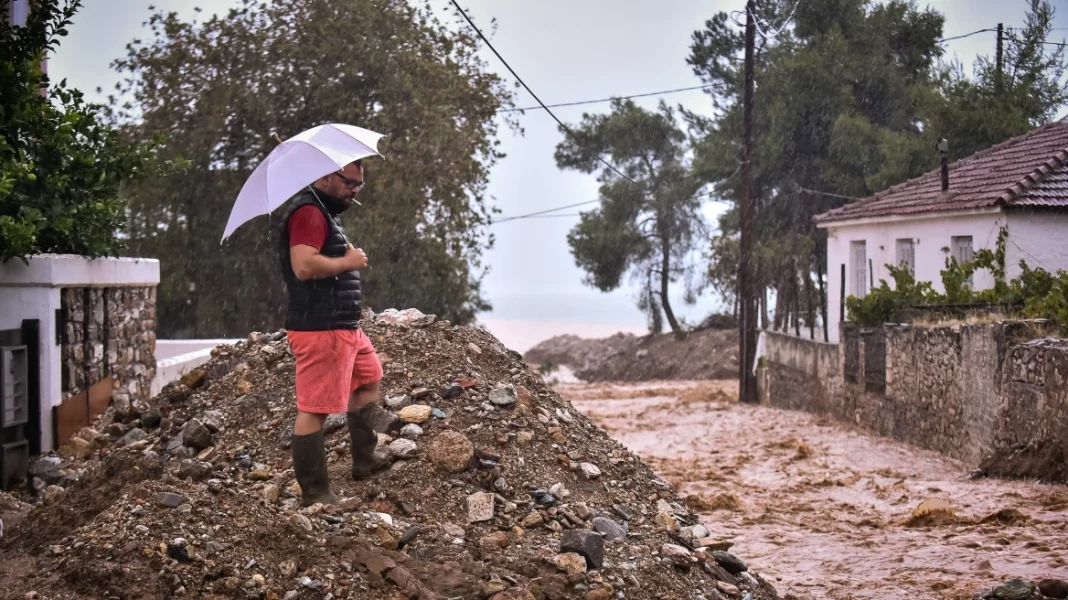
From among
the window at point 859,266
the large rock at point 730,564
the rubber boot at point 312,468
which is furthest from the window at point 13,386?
the window at point 859,266

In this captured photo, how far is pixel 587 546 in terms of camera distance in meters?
5.43

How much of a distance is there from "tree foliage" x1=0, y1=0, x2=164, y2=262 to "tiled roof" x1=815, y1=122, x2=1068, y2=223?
12.8m

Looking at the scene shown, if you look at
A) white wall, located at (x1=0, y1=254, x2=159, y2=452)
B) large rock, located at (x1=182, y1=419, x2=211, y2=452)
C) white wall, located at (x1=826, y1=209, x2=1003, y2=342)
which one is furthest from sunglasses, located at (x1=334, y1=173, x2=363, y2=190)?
white wall, located at (x1=826, y1=209, x2=1003, y2=342)

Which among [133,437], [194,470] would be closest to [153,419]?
[133,437]

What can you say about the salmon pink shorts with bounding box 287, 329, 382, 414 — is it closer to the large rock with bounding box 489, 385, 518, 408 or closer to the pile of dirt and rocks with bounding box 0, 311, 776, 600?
the pile of dirt and rocks with bounding box 0, 311, 776, 600

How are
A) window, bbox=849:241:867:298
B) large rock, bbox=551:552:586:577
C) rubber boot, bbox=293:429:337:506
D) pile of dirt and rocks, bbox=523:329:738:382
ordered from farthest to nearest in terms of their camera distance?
pile of dirt and rocks, bbox=523:329:738:382 < window, bbox=849:241:867:298 < rubber boot, bbox=293:429:337:506 < large rock, bbox=551:552:586:577

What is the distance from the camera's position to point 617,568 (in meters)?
5.47

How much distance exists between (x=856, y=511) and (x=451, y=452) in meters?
4.72

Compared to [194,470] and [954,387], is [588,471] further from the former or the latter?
[954,387]

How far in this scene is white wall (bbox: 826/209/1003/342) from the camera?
16827mm

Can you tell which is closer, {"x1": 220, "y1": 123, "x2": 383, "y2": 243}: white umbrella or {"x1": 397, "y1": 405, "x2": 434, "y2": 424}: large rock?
{"x1": 220, "y1": 123, "x2": 383, "y2": 243}: white umbrella

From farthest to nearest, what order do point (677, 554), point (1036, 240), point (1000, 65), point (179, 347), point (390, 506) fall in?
1. point (1000, 65)
2. point (1036, 240)
3. point (179, 347)
4. point (390, 506)
5. point (677, 554)

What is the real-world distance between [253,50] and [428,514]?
56.0 ft

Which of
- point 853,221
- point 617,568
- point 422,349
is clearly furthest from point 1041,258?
point 617,568
